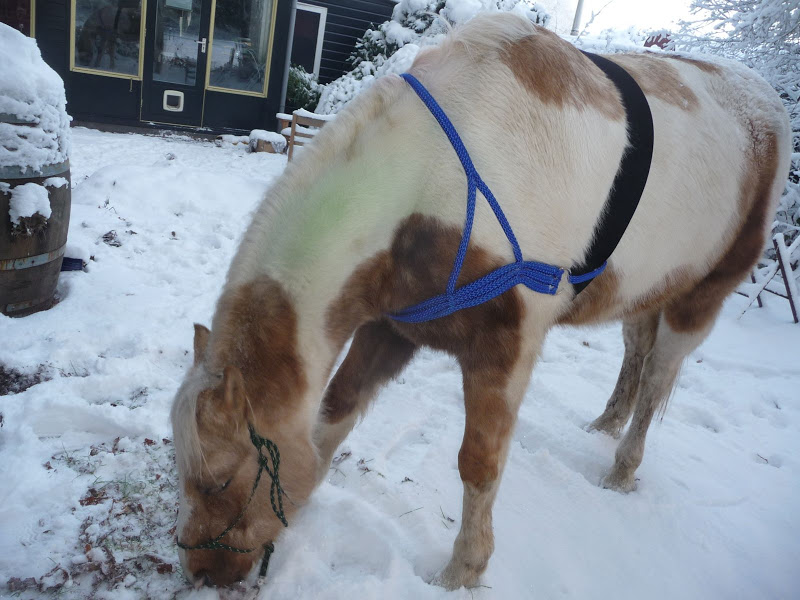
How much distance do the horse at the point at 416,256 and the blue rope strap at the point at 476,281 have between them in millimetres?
→ 24

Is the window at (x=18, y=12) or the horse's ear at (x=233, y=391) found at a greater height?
the horse's ear at (x=233, y=391)

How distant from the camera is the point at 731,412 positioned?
3434mm

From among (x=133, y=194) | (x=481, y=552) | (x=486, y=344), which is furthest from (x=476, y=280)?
(x=133, y=194)

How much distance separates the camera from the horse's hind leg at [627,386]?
2.96 m

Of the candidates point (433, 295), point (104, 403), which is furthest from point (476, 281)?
point (104, 403)

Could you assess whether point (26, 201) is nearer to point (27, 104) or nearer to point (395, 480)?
point (27, 104)

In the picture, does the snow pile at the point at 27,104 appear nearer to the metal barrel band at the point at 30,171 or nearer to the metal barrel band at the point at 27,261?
the metal barrel band at the point at 30,171

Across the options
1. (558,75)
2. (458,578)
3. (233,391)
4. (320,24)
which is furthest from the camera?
(320,24)

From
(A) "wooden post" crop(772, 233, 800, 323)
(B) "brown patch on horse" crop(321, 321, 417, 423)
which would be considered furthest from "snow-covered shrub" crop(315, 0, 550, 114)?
(B) "brown patch on horse" crop(321, 321, 417, 423)

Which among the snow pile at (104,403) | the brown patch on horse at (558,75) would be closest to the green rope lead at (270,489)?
the snow pile at (104,403)

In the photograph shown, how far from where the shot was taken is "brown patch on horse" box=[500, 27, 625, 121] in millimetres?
1578

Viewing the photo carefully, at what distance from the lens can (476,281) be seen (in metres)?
1.49

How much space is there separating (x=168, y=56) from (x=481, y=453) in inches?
366

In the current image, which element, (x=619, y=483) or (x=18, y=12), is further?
(x=18, y=12)
